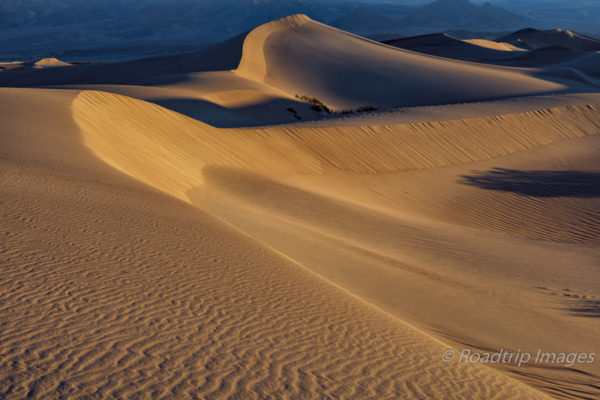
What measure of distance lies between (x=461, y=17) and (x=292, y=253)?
188 meters

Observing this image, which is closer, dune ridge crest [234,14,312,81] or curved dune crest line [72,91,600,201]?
curved dune crest line [72,91,600,201]

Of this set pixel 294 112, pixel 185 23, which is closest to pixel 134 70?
pixel 294 112

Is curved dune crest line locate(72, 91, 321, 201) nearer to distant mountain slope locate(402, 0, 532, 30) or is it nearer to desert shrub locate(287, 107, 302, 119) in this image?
desert shrub locate(287, 107, 302, 119)

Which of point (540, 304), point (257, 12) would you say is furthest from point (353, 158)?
point (257, 12)

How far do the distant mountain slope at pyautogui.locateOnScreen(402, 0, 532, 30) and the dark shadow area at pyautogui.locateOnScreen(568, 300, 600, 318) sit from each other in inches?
6542

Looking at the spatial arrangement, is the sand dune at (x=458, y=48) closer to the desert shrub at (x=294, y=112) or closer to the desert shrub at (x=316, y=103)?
the desert shrub at (x=316, y=103)

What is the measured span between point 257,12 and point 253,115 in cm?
17242

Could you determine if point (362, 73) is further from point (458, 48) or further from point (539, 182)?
point (458, 48)

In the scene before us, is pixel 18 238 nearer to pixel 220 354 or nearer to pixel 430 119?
pixel 220 354

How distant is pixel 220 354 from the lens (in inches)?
163

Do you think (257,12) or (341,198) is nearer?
(341,198)

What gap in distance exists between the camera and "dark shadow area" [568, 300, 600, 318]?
7.61m

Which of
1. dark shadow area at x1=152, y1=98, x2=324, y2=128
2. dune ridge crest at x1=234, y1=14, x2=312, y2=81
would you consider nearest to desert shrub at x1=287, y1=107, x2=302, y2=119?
dark shadow area at x1=152, y1=98, x2=324, y2=128

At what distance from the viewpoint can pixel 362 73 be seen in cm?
3419
